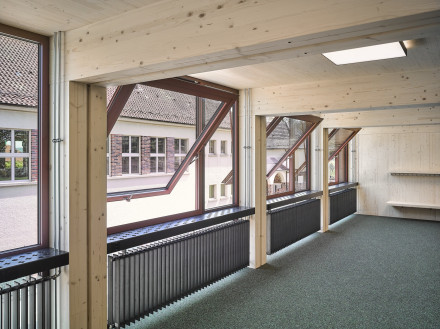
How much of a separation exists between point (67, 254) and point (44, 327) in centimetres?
58

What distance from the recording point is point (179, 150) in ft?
13.4

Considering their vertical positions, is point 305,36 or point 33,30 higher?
point 33,30

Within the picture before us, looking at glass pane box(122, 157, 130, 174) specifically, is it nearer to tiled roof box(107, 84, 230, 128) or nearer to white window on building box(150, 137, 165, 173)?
white window on building box(150, 137, 165, 173)

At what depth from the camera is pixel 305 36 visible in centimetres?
168

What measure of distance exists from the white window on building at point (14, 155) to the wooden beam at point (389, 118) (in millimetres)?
5727

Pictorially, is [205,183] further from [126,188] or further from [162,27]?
[162,27]

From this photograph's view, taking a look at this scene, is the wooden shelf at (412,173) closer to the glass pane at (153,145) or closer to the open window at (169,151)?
the open window at (169,151)

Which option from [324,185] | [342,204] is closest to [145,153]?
[324,185]

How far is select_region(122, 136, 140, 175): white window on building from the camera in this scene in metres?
3.35

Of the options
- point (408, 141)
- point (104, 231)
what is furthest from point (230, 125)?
point (408, 141)

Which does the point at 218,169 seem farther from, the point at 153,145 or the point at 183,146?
the point at 153,145

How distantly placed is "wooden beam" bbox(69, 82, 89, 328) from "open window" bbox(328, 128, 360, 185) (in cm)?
668

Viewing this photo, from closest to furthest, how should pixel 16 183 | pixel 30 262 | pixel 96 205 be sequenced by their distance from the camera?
pixel 30 262, pixel 16 183, pixel 96 205

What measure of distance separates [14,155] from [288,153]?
4782 millimetres
